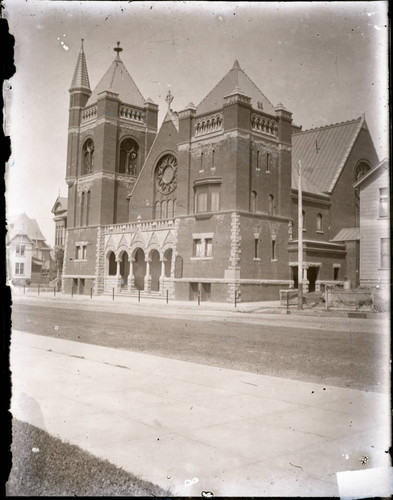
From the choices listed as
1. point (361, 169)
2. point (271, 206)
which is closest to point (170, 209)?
point (271, 206)

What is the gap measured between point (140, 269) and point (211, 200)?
40.5ft

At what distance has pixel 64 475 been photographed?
13.5ft

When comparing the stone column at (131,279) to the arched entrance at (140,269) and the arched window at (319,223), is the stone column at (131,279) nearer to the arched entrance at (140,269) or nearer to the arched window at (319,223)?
the arched entrance at (140,269)

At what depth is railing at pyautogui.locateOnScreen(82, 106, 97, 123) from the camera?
30.6m

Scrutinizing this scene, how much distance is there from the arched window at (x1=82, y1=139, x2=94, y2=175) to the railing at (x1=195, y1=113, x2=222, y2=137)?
27.9 ft

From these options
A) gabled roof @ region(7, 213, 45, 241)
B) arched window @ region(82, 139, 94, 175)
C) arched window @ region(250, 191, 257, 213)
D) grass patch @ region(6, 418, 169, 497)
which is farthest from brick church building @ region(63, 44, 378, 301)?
grass patch @ region(6, 418, 169, 497)

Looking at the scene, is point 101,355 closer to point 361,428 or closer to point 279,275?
point 361,428

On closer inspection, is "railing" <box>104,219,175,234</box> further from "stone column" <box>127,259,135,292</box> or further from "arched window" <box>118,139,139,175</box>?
"arched window" <box>118,139,139,175</box>

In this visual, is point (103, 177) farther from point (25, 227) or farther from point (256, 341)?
point (25, 227)

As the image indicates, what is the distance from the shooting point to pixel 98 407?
19.6 ft

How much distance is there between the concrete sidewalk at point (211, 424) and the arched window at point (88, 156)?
95.1ft

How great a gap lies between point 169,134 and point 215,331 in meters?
33.0

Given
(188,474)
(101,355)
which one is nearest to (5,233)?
(188,474)

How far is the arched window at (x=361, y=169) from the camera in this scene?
3694 centimetres
